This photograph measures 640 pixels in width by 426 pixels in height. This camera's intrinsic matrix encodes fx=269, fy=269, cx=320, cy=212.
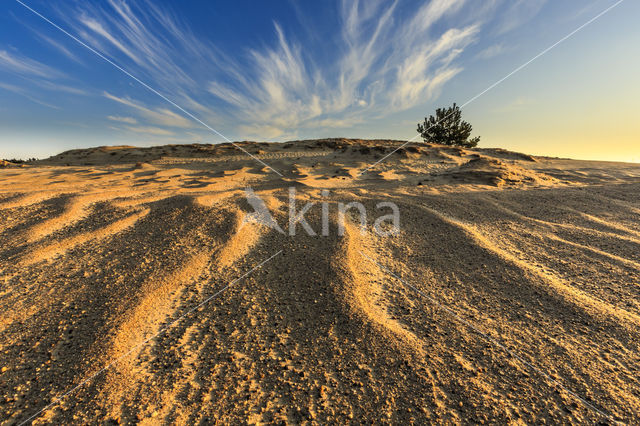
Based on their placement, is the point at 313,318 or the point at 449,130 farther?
the point at 449,130

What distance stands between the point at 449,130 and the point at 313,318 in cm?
3460

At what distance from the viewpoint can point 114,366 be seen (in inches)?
81.3

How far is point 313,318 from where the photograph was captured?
8.61 ft

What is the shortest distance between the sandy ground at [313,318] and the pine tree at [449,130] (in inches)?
1135

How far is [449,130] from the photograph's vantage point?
104 ft

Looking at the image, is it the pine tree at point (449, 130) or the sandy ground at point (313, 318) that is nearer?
the sandy ground at point (313, 318)

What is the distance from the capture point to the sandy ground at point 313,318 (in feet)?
6.04

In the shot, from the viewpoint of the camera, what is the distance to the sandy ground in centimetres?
184

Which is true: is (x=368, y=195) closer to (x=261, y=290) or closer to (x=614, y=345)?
(x=261, y=290)

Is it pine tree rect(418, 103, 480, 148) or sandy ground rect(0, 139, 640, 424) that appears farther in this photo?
pine tree rect(418, 103, 480, 148)

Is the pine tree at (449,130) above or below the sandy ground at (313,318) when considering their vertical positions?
above

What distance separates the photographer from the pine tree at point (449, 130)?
31188mm

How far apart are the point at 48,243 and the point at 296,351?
4.28 meters

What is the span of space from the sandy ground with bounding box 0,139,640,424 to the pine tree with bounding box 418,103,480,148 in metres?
28.8
